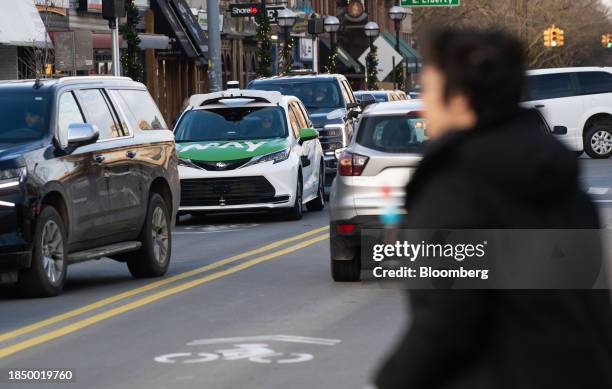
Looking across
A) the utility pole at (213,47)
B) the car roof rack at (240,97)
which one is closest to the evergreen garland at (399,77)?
the utility pole at (213,47)

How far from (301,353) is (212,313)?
2271mm

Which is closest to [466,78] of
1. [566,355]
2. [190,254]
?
[566,355]

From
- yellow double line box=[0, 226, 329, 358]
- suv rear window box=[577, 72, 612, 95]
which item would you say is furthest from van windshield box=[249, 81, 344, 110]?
yellow double line box=[0, 226, 329, 358]

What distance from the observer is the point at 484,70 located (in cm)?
326

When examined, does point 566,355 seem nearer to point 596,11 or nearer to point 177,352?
point 177,352

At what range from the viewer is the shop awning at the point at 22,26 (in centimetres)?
3516

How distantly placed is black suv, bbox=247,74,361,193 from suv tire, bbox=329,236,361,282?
551 inches

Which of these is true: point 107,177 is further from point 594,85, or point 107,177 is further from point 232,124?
point 594,85

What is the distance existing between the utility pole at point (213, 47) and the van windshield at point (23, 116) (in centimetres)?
2197

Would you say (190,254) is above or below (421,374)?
below

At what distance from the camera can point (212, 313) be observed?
11.6 meters

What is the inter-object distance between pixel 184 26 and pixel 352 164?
37883mm

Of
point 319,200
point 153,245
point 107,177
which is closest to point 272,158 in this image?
point 319,200

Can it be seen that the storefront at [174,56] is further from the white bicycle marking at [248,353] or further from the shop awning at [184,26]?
the white bicycle marking at [248,353]
